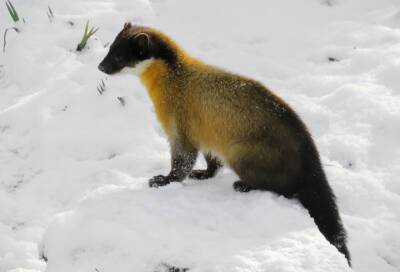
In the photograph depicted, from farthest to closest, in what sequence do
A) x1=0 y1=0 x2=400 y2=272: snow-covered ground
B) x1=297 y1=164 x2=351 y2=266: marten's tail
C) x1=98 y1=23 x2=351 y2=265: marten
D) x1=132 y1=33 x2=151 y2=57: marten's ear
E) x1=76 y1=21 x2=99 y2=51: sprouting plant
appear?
x1=76 y1=21 x2=99 y2=51: sprouting plant → x1=132 y1=33 x2=151 y2=57: marten's ear → x1=98 y1=23 x2=351 y2=265: marten → x1=297 y1=164 x2=351 y2=266: marten's tail → x1=0 y1=0 x2=400 y2=272: snow-covered ground

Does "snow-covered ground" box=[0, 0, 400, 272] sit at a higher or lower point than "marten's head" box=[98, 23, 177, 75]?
lower

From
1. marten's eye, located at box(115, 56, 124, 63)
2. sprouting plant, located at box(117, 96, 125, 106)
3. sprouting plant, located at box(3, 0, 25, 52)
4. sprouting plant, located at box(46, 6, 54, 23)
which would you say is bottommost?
sprouting plant, located at box(117, 96, 125, 106)

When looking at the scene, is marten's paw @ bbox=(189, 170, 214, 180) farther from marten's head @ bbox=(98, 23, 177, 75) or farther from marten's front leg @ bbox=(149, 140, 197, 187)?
marten's head @ bbox=(98, 23, 177, 75)

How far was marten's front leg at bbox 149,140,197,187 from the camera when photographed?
15.2 ft

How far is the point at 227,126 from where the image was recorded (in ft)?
14.5

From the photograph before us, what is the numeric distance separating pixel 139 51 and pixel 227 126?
40.0 inches

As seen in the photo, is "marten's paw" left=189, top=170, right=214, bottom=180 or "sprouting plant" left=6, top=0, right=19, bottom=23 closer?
"marten's paw" left=189, top=170, right=214, bottom=180

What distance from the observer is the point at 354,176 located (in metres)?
5.03

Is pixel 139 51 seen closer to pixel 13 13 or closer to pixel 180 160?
pixel 180 160

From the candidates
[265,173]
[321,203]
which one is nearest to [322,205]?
[321,203]

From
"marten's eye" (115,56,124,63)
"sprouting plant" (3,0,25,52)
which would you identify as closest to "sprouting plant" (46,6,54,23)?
"sprouting plant" (3,0,25,52)

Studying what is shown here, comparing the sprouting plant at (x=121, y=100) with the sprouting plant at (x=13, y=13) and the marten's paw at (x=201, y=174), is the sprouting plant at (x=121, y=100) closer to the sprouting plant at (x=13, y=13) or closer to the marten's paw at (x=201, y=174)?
the marten's paw at (x=201, y=174)

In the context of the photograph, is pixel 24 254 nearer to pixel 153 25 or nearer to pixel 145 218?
pixel 145 218

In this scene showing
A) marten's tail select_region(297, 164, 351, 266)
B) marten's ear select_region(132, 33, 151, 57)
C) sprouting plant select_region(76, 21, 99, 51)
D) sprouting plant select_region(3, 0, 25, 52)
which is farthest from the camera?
sprouting plant select_region(3, 0, 25, 52)
